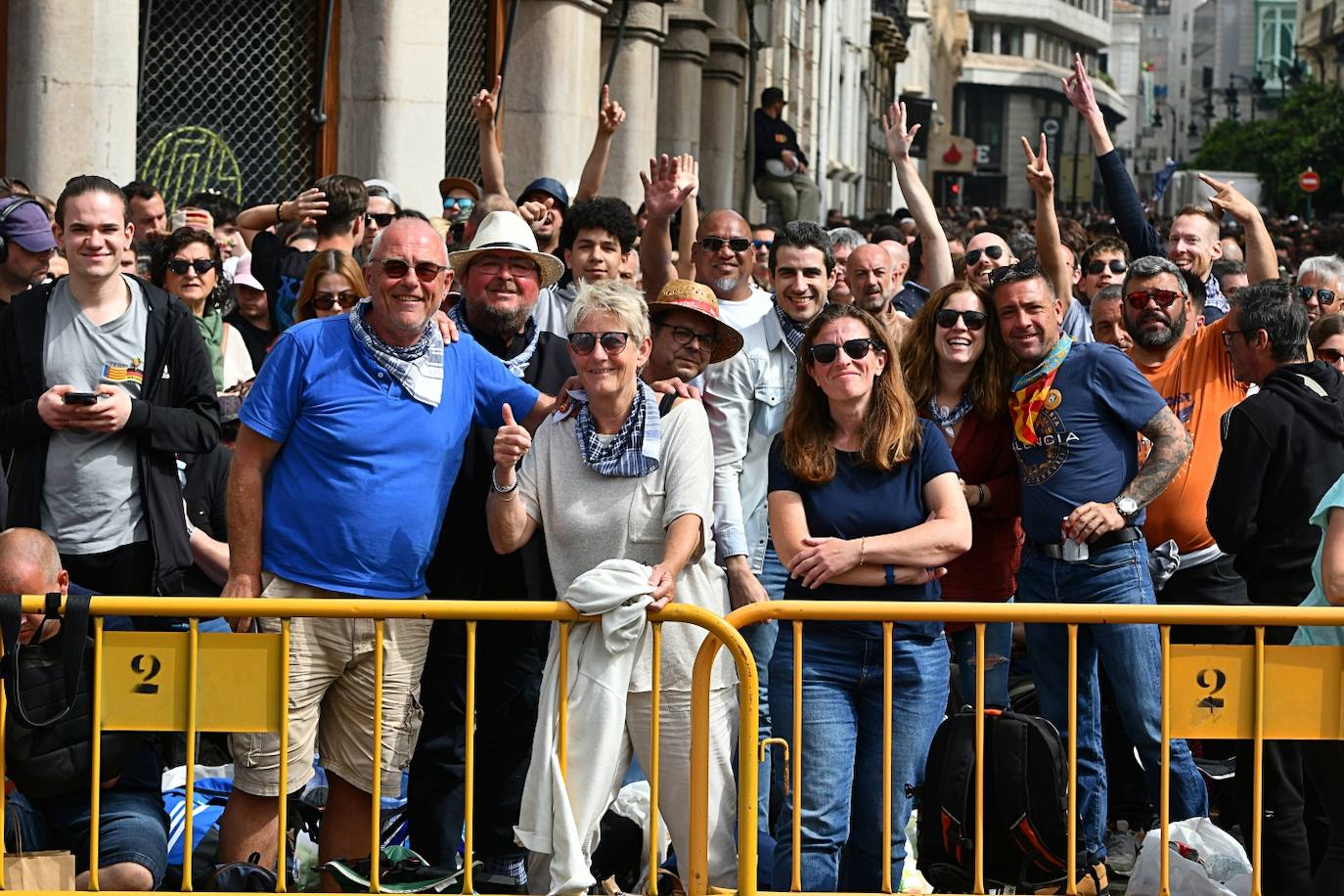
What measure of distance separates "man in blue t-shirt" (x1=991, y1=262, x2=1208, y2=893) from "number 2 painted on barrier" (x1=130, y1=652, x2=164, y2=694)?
2.89 m

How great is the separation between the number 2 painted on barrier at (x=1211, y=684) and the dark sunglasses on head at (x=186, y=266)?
4.59 meters

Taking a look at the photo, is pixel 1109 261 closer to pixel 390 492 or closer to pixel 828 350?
pixel 828 350

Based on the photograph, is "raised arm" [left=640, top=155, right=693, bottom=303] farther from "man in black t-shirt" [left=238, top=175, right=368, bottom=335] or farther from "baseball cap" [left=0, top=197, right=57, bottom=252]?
"baseball cap" [left=0, top=197, right=57, bottom=252]

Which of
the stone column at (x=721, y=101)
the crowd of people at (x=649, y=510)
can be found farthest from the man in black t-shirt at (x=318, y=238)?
the stone column at (x=721, y=101)

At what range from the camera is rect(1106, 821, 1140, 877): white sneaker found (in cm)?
711

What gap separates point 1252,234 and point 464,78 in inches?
301

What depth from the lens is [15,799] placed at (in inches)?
226

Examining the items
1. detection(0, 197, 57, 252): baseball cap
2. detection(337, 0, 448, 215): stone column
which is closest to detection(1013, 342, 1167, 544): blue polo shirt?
detection(0, 197, 57, 252): baseball cap

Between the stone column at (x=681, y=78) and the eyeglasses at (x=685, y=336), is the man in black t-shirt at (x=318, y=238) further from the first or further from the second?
the stone column at (x=681, y=78)

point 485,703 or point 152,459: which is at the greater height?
point 152,459

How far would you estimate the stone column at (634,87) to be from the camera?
59.8ft

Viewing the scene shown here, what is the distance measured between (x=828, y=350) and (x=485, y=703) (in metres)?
1.59

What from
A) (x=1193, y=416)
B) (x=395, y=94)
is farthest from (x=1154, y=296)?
(x=395, y=94)

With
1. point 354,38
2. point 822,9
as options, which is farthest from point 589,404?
point 822,9
